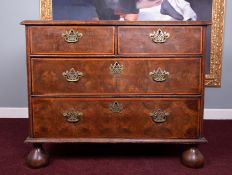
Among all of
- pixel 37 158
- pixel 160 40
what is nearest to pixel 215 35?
pixel 160 40

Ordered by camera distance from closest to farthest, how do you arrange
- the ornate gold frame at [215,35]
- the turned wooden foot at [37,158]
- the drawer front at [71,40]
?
the drawer front at [71,40] < the turned wooden foot at [37,158] < the ornate gold frame at [215,35]

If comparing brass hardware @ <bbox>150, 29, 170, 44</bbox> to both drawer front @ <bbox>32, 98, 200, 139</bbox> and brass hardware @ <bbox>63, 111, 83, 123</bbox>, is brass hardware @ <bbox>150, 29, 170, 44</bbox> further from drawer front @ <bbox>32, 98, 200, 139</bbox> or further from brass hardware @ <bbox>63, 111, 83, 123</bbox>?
brass hardware @ <bbox>63, 111, 83, 123</bbox>

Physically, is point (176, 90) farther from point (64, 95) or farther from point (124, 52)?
point (64, 95)

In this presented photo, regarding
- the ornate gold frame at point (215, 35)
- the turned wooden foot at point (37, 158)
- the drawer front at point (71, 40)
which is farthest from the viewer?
the ornate gold frame at point (215, 35)

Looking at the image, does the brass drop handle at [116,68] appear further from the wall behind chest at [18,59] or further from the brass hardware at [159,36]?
the wall behind chest at [18,59]

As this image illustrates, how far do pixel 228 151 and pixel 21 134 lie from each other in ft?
5.38

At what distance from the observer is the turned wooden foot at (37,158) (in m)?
2.35

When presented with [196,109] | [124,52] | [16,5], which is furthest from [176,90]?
[16,5]

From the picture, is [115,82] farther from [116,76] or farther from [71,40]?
[71,40]

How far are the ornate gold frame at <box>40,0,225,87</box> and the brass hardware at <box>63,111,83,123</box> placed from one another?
1.29 m

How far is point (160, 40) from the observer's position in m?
2.24

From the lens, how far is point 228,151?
105 inches

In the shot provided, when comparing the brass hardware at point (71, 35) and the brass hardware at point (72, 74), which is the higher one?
the brass hardware at point (71, 35)

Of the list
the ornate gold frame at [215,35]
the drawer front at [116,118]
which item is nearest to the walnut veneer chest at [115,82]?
the drawer front at [116,118]
